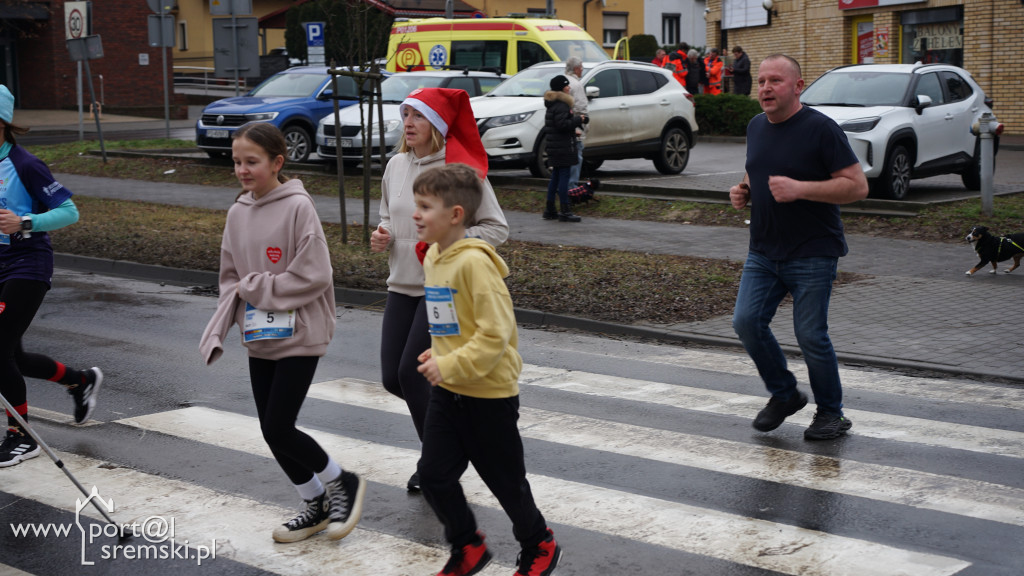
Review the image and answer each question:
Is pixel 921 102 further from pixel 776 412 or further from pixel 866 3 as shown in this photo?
pixel 866 3

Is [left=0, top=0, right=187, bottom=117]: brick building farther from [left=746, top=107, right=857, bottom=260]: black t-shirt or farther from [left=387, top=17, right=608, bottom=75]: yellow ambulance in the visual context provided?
[left=746, top=107, right=857, bottom=260]: black t-shirt

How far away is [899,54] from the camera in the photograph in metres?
28.7

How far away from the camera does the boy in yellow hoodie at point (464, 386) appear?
4.00 meters

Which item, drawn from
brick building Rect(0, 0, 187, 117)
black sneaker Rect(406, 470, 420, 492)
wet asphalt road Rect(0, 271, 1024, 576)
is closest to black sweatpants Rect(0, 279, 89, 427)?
wet asphalt road Rect(0, 271, 1024, 576)

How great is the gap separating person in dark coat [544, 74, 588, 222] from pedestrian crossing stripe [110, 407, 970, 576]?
9476 millimetres

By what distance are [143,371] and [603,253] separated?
19.3 ft

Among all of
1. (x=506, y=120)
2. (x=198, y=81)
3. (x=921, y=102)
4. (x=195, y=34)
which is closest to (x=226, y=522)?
(x=921, y=102)

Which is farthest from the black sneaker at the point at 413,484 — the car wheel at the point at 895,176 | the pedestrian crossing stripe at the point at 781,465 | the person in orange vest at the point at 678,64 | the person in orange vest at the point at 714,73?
the person in orange vest at the point at 714,73

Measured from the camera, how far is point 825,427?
634cm

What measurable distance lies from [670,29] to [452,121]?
61.5m

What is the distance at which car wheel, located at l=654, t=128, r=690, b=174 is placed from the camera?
1958 cm

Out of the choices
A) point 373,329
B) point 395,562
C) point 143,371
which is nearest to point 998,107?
point 373,329

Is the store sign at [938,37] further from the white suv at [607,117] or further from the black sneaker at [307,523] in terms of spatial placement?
the black sneaker at [307,523]

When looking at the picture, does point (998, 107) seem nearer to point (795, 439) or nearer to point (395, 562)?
point (795, 439)
